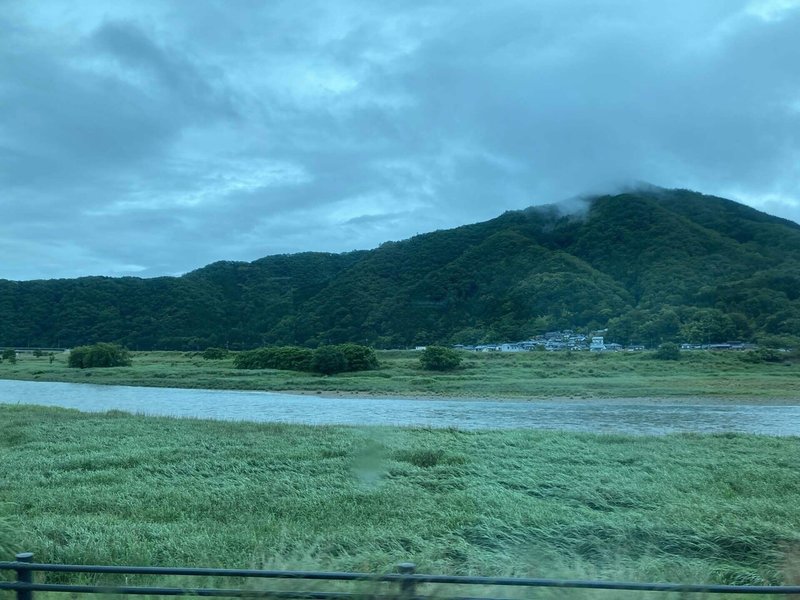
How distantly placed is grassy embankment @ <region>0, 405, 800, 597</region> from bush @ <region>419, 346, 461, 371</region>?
32874 millimetres

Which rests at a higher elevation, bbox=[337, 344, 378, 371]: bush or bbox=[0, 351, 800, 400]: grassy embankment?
bbox=[337, 344, 378, 371]: bush

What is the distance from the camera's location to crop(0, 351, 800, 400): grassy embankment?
39844 mm

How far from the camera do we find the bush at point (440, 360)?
50.2 m

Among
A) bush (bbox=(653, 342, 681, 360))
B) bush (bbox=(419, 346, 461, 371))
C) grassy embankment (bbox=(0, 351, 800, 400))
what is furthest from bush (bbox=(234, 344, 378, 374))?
bush (bbox=(653, 342, 681, 360))

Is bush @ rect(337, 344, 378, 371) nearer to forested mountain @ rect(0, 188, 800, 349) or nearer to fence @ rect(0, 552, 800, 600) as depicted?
forested mountain @ rect(0, 188, 800, 349)

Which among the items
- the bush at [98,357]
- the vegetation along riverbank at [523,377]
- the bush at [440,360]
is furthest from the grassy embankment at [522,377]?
the bush at [98,357]

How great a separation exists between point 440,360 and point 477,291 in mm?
28482

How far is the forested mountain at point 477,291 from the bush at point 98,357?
12305mm

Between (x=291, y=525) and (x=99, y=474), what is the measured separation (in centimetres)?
539

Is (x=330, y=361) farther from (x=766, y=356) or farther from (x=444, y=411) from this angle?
(x=766, y=356)

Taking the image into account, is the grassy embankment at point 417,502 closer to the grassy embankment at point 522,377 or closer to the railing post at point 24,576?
the railing post at point 24,576

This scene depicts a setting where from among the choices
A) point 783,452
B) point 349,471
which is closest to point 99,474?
point 349,471

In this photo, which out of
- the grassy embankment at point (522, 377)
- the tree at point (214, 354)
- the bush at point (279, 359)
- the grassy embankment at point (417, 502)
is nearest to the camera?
the grassy embankment at point (417, 502)

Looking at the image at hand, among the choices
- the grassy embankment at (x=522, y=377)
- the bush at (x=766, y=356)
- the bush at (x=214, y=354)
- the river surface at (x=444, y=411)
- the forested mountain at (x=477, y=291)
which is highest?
→ the forested mountain at (x=477, y=291)
